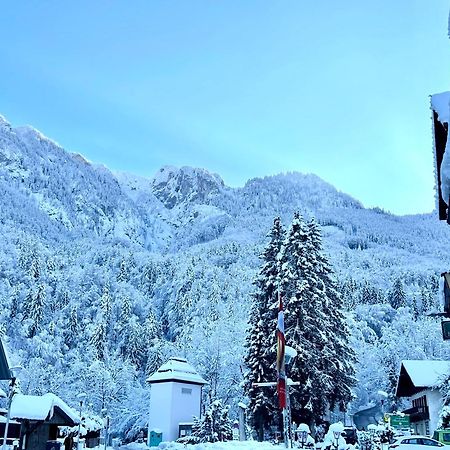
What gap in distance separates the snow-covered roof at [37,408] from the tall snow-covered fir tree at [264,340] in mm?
11188

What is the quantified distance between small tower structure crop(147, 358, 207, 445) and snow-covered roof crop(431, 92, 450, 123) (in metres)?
42.8

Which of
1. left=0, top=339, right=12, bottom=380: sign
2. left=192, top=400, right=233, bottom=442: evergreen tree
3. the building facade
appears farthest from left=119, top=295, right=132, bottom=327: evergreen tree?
left=0, top=339, right=12, bottom=380: sign

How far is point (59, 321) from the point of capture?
103250mm

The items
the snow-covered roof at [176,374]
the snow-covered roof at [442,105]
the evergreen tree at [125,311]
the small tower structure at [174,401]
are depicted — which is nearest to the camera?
the snow-covered roof at [442,105]

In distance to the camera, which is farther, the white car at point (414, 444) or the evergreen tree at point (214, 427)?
the evergreen tree at point (214, 427)

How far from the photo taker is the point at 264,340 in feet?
126

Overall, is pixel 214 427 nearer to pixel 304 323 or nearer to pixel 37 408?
pixel 304 323

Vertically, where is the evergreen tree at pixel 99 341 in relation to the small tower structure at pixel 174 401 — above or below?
above

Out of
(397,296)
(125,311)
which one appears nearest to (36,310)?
(125,311)

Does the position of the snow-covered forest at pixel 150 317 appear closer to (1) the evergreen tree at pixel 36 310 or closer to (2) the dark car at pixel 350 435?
(1) the evergreen tree at pixel 36 310

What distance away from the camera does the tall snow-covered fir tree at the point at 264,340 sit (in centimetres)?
3647

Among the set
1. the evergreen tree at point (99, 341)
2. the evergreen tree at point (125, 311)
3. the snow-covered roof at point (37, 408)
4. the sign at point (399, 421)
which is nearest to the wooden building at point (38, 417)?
the snow-covered roof at point (37, 408)

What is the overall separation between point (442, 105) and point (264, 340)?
28175 mm

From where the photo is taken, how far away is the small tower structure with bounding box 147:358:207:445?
5006cm
